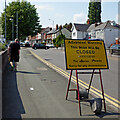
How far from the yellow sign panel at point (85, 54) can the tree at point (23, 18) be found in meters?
64.2

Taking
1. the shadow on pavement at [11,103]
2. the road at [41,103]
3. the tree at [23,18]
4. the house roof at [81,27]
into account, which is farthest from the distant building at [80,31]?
the shadow on pavement at [11,103]

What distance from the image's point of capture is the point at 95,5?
98.2m

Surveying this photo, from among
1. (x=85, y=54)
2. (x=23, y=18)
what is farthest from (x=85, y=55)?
(x=23, y=18)

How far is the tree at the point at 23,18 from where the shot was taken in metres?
68.9

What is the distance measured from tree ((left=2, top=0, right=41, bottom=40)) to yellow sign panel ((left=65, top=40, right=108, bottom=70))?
64.2m

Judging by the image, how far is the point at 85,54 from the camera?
19.5 feet

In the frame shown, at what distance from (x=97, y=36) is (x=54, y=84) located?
212 feet

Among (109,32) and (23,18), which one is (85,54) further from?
(23,18)

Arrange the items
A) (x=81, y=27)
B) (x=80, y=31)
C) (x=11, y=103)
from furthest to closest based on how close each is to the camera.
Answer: (x=81, y=27)
(x=80, y=31)
(x=11, y=103)

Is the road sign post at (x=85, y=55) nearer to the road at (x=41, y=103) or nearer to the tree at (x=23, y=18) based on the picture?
the road at (x=41, y=103)

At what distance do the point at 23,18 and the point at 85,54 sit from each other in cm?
6507

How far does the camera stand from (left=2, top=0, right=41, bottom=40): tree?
68875 millimetres

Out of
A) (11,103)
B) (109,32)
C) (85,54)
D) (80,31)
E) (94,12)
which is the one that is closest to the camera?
(85,54)

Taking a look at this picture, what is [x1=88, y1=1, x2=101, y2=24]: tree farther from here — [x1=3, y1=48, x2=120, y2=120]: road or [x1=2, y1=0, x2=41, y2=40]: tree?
[x1=3, y1=48, x2=120, y2=120]: road
